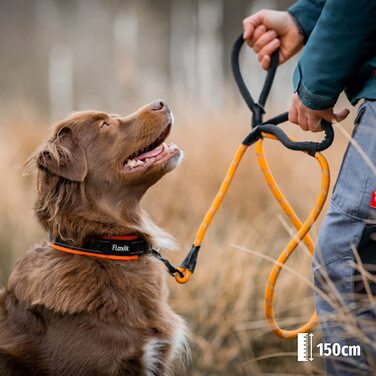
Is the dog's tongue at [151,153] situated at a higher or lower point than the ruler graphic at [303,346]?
higher

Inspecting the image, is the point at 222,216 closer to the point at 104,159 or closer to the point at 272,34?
the point at 104,159

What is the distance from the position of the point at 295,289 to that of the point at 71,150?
6.72ft

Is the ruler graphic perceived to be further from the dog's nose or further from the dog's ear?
the dog's nose

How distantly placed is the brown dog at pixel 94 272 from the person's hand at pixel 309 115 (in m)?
0.88

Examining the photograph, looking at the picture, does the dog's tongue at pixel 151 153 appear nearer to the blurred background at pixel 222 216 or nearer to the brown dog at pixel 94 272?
the brown dog at pixel 94 272

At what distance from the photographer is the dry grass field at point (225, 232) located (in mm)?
4164

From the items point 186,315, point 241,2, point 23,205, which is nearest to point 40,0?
point 241,2

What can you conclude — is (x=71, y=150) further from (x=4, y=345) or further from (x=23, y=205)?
(x=23, y=205)

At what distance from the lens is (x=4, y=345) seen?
110 inches

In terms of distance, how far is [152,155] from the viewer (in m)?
3.29

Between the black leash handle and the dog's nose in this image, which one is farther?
the dog's nose

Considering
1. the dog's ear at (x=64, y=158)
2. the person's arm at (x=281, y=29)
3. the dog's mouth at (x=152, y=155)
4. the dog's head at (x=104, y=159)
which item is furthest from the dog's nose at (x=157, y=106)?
the person's arm at (x=281, y=29)

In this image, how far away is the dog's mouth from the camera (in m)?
3.19

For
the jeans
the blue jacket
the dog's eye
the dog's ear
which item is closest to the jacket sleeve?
the blue jacket
